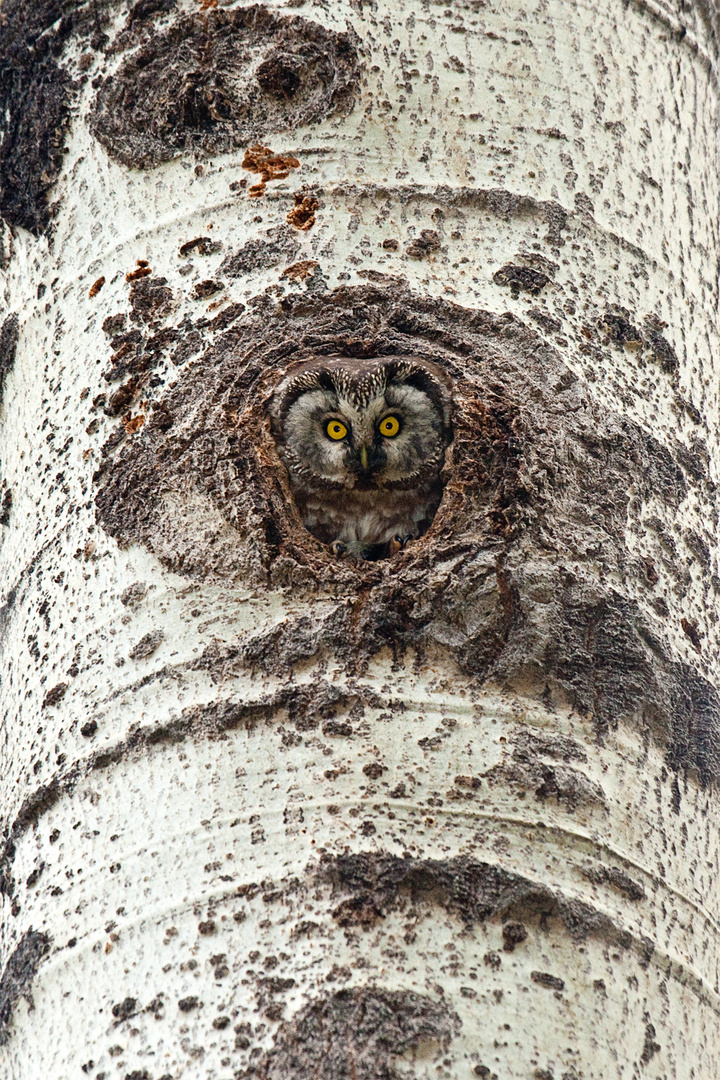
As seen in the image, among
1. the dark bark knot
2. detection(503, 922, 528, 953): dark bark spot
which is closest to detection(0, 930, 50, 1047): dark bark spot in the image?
the dark bark knot

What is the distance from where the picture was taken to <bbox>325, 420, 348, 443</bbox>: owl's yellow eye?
1.67m

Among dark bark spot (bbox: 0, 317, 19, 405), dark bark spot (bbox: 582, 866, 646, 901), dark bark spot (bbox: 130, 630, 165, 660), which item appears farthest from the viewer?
dark bark spot (bbox: 0, 317, 19, 405)

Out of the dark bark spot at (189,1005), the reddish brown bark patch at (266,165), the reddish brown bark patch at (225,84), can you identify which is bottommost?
the dark bark spot at (189,1005)

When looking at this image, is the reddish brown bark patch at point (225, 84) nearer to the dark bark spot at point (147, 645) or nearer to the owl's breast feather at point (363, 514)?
the owl's breast feather at point (363, 514)

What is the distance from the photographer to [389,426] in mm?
1852

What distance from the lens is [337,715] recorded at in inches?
49.4

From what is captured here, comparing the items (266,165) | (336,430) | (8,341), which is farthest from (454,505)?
(8,341)

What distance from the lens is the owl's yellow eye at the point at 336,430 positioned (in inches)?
65.9

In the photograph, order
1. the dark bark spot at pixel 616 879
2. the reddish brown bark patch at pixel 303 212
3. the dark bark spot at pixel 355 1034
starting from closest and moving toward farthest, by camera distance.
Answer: the dark bark spot at pixel 355 1034, the dark bark spot at pixel 616 879, the reddish brown bark patch at pixel 303 212

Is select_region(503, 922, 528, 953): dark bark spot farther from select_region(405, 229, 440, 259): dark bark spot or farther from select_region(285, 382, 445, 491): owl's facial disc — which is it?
select_region(405, 229, 440, 259): dark bark spot

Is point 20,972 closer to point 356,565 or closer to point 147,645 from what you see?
point 147,645

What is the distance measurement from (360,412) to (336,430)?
10cm

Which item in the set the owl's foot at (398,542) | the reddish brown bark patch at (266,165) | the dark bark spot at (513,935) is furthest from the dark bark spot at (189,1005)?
the reddish brown bark patch at (266,165)

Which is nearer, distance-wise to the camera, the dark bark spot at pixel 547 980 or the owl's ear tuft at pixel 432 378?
the dark bark spot at pixel 547 980
